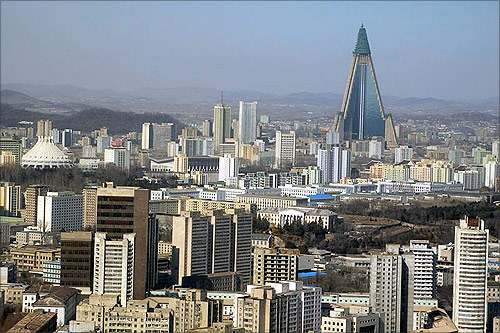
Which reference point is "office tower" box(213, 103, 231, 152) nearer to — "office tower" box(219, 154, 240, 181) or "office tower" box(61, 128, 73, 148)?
"office tower" box(61, 128, 73, 148)

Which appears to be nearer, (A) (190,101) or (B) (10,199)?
(B) (10,199)

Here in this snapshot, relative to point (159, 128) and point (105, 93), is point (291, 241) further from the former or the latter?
point (159, 128)

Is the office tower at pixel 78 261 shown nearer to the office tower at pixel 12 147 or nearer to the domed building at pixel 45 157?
the domed building at pixel 45 157

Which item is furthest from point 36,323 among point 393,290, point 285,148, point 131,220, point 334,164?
point 285,148

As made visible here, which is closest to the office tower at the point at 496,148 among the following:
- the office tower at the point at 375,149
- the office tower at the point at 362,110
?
the office tower at the point at 375,149

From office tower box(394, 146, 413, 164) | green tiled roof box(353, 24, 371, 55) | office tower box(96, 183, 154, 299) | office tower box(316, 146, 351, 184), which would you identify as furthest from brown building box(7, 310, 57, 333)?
office tower box(394, 146, 413, 164)

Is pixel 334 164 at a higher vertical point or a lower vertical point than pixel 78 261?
higher

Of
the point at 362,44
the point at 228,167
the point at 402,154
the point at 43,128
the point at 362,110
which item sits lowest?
the point at 228,167

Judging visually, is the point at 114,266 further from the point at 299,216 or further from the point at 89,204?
the point at 299,216

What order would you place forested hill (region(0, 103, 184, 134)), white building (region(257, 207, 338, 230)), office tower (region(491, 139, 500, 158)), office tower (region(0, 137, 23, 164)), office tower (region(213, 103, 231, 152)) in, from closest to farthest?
white building (region(257, 207, 338, 230)) → office tower (region(0, 137, 23, 164)) → office tower (region(491, 139, 500, 158)) → office tower (region(213, 103, 231, 152)) → forested hill (region(0, 103, 184, 134))
